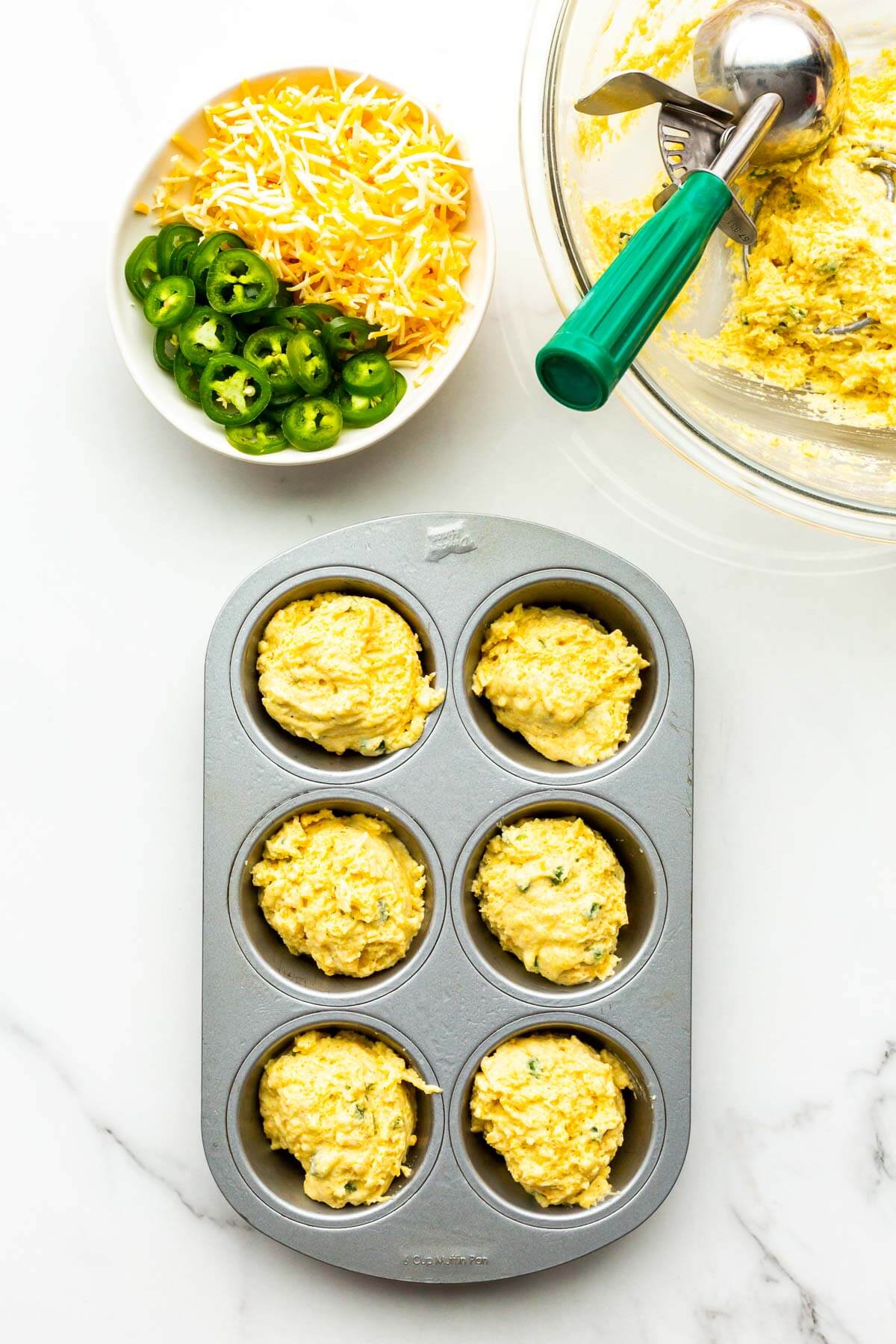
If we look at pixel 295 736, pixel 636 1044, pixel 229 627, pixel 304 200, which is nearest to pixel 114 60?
pixel 304 200

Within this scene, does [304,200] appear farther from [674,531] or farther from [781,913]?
[781,913]

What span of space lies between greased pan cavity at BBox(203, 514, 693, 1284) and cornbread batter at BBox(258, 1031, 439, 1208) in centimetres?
4

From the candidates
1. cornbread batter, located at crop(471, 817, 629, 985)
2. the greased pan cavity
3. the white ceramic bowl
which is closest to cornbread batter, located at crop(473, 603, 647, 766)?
the greased pan cavity

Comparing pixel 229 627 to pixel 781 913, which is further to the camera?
pixel 781 913

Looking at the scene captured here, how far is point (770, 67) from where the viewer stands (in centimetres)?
213

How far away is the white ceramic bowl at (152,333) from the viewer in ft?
7.82

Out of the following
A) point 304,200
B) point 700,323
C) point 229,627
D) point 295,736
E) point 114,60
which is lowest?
point 295,736

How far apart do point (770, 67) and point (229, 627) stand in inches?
60.6

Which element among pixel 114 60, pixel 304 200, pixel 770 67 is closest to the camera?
pixel 770 67

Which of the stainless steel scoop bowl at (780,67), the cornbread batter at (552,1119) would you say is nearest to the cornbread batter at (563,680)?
the cornbread batter at (552,1119)

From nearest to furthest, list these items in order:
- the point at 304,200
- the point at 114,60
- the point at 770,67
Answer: the point at 770,67 < the point at 304,200 < the point at 114,60

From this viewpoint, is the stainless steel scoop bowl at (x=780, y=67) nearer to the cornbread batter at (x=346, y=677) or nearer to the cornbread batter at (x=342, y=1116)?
the cornbread batter at (x=346, y=677)

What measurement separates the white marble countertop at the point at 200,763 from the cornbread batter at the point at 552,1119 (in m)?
0.32

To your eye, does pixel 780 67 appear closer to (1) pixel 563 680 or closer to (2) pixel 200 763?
(1) pixel 563 680
